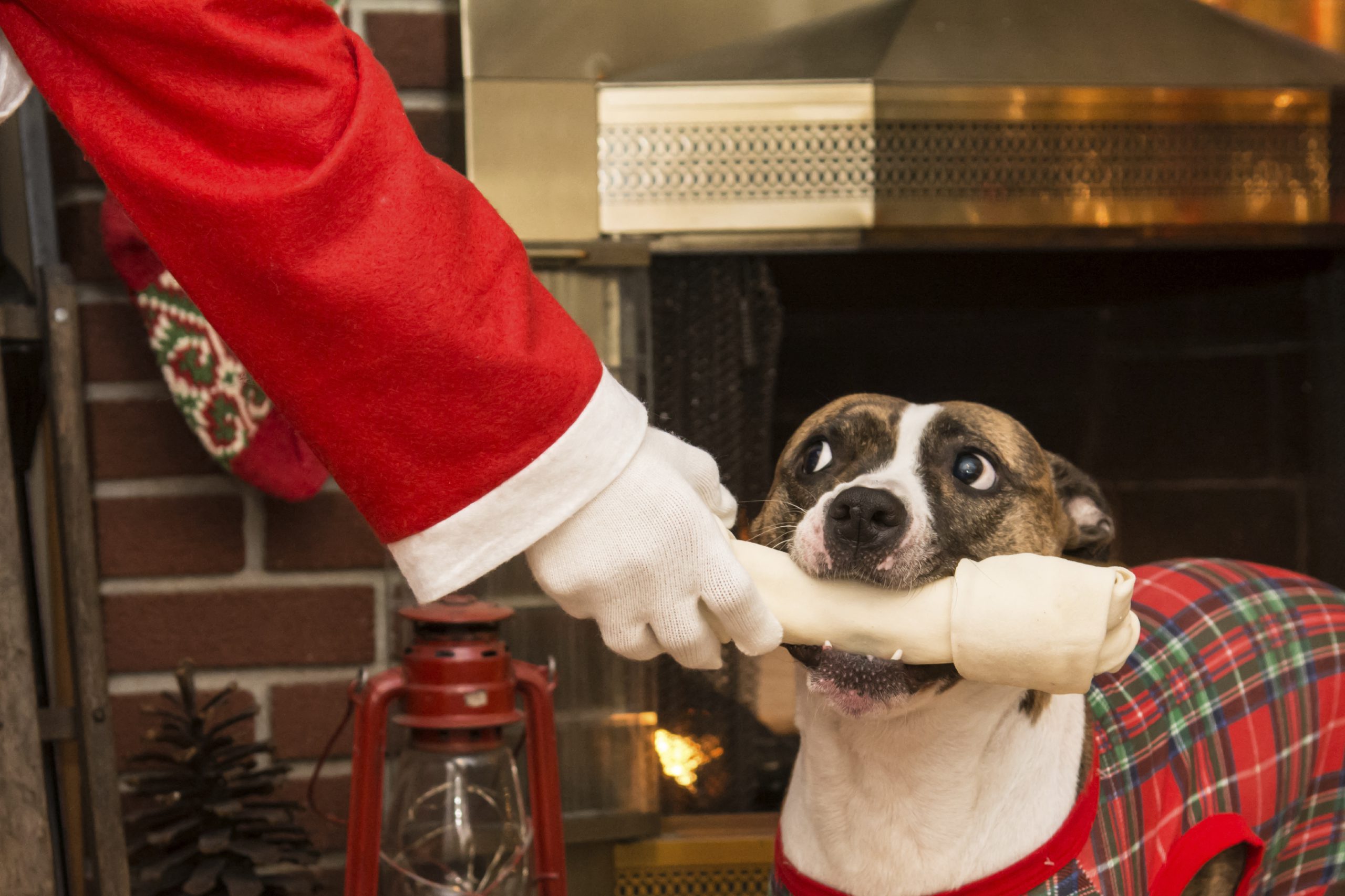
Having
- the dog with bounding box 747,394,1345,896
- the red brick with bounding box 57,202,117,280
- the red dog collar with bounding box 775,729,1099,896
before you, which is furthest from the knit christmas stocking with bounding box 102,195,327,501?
the red dog collar with bounding box 775,729,1099,896

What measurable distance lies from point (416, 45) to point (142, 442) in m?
0.68

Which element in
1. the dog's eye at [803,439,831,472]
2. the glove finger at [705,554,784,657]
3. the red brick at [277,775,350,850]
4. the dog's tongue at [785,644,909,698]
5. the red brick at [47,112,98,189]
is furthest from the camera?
the red brick at [277,775,350,850]

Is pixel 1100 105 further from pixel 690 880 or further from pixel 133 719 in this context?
pixel 133 719

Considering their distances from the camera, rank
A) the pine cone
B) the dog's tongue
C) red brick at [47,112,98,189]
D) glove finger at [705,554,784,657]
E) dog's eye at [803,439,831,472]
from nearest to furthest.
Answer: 1. glove finger at [705,554,784,657]
2. the dog's tongue
3. dog's eye at [803,439,831,472]
4. the pine cone
5. red brick at [47,112,98,189]

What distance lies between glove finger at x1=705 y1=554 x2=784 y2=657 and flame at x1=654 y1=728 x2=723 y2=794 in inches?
38.2

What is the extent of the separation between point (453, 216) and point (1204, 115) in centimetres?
130

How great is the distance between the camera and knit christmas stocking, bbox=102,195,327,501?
1.53 m

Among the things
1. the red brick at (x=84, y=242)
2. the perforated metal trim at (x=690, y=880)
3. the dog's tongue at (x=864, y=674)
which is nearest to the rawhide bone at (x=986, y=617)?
the dog's tongue at (x=864, y=674)

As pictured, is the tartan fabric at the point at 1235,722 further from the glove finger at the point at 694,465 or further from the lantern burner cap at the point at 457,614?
the lantern burner cap at the point at 457,614

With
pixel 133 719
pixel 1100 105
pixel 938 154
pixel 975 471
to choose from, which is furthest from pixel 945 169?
pixel 133 719

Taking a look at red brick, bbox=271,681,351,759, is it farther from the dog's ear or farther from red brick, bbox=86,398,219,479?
the dog's ear

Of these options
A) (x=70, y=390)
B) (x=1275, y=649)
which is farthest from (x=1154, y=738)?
(x=70, y=390)

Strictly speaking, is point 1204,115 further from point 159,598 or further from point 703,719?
point 159,598

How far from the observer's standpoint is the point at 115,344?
165 centimetres
